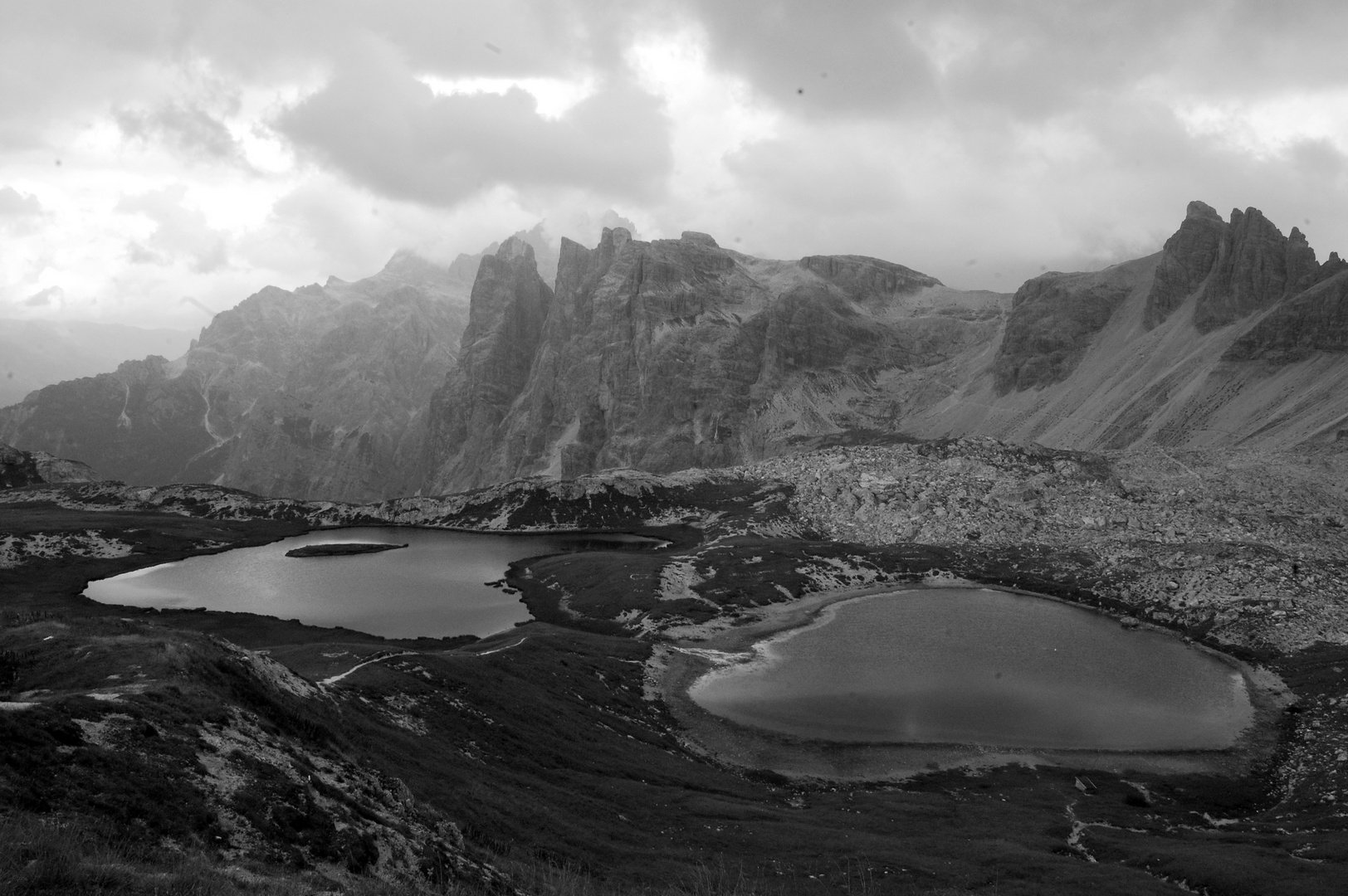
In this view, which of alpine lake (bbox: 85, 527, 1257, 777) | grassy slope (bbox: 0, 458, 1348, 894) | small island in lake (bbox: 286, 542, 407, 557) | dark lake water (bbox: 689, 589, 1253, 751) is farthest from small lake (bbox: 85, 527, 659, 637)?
dark lake water (bbox: 689, 589, 1253, 751)

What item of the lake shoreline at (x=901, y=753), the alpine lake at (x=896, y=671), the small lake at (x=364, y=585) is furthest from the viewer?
the small lake at (x=364, y=585)

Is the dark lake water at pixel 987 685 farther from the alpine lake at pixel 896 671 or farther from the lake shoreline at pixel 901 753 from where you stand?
the lake shoreline at pixel 901 753

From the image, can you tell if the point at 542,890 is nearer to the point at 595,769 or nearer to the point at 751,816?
the point at 751,816

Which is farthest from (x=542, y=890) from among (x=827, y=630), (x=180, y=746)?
(x=827, y=630)

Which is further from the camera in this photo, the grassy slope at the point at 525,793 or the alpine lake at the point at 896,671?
the alpine lake at the point at 896,671

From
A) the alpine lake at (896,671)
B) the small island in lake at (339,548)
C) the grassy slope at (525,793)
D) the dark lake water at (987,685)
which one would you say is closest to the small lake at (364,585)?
the alpine lake at (896,671)
